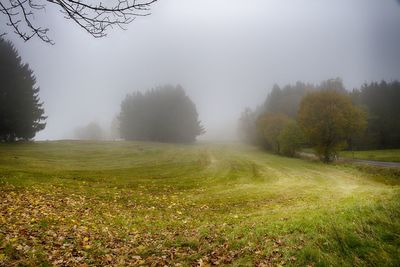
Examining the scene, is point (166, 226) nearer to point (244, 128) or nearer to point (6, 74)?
point (6, 74)

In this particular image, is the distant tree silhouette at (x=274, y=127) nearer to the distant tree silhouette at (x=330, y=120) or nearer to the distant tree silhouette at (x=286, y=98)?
the distant tree silhouette at (x=330, y=120)

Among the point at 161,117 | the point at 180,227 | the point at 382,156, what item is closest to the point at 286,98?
the point at 161,117

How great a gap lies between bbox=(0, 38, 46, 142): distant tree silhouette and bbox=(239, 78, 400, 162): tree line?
146 feet

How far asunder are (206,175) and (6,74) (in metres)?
35.9

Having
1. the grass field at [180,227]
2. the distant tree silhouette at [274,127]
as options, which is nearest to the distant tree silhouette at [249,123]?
the distant tree silhouette at [274,127]

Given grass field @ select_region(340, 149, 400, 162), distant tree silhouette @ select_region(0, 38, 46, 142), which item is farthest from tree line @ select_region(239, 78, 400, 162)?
distant tree silhouette @ select_region(0, 38, 46, 142)

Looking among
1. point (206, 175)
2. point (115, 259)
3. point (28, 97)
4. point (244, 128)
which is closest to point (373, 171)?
point (206, 175)

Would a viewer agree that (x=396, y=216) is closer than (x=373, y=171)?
Yes

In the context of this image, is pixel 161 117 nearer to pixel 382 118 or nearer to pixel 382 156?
pixel 382 156

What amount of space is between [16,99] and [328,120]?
48.7 m

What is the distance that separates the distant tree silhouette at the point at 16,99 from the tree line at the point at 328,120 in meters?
44.5

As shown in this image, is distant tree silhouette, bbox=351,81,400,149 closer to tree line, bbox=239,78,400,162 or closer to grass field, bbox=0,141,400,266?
tree line, bbox=239,78,400,162

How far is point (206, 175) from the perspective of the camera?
3353 centimetres

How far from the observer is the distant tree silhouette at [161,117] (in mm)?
89750
